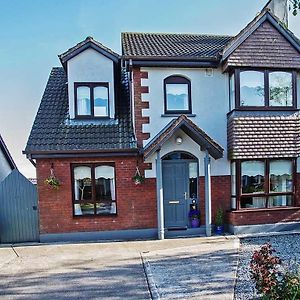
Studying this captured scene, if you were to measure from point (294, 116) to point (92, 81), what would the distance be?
734cm

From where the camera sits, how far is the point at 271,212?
10.2 metres

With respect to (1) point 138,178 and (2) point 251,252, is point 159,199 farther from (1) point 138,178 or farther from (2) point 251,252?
(2) point 251,252

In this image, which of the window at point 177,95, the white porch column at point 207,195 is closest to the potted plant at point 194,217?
the white porch column at point 207,195

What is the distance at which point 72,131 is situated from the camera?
1019cm

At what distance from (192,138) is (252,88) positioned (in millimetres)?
2777

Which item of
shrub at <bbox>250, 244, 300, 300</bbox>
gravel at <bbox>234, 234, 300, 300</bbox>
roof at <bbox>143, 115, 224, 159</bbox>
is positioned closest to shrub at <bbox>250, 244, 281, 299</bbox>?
shrub at <bbox>250, 244, 300, 300</bbox>

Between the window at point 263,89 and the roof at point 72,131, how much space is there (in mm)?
3977

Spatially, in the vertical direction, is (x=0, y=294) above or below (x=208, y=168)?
below

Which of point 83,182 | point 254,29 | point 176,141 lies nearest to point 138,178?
point 176,141

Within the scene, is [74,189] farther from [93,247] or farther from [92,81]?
[92,81]

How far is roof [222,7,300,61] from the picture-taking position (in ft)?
32.6

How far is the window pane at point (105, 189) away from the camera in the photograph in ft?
32.9

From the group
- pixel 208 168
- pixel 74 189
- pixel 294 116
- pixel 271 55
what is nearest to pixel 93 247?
pixel 74 189

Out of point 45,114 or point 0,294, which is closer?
point 0,294
